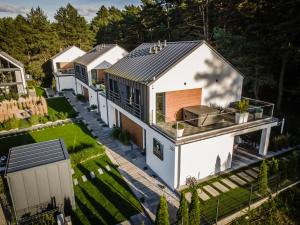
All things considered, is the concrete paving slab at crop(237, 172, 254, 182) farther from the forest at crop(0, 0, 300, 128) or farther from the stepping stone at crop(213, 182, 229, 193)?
the forest at crop(0, 0, 300, 128)

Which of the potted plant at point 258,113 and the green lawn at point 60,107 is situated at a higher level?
the potted plant at point 258,113

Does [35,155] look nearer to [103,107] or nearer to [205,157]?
→ [205,157]

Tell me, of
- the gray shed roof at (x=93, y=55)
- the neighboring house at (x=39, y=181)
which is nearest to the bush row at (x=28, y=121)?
the gray shed roof at (x=93, y=55)

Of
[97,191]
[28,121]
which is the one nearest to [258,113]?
[97,191]

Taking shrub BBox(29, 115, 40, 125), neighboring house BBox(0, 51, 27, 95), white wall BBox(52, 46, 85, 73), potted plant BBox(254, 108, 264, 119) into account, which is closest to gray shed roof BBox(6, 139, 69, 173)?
shrub BBox(29, 115, 40, 125)

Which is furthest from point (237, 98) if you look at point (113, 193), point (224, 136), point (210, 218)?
point (113, 193)

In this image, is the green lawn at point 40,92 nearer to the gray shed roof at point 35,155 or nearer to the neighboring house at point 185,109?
the neighboring house at point 185,109

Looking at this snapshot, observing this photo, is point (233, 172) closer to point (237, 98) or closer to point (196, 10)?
point (237, 98)
